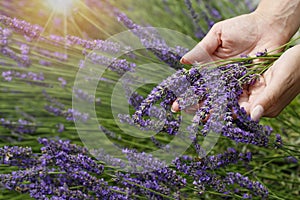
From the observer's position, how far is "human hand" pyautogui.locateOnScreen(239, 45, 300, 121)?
1076 mm

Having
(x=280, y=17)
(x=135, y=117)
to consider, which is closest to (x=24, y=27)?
(x=135, y=117)

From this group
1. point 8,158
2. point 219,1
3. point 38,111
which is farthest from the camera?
point 219,1

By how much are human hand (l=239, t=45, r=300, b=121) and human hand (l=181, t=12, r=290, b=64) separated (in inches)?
8.8

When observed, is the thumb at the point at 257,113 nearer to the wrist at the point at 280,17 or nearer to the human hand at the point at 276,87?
the human hand at the point at 276,87

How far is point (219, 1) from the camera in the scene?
2.13 m

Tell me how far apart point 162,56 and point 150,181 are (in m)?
0.38

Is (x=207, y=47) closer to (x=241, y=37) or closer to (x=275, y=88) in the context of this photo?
(x=241, y=37)

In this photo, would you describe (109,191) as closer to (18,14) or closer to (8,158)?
(8,158)

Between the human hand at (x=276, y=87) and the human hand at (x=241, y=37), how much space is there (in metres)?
0.22

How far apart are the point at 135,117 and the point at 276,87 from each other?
389mm

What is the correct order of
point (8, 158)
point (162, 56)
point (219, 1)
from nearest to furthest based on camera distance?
point (8, 158)
point (162, 56)
point (219, 1)

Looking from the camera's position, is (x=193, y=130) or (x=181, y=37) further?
(x=181, y=37)

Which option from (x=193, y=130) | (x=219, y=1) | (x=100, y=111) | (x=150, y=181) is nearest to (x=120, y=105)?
(x=100, y=111)

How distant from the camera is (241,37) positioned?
1.40 meters
